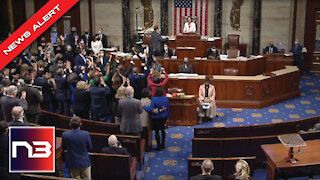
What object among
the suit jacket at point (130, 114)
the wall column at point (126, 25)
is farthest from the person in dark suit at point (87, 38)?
the suit jacket at point (130, 114)

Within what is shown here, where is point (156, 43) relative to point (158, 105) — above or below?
above

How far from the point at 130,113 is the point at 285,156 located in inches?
103

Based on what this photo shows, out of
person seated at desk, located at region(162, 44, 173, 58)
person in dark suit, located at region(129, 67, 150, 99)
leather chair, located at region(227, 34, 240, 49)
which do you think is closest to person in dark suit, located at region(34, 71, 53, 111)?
person in dark suit, located at region(129, 67, 150, 99)

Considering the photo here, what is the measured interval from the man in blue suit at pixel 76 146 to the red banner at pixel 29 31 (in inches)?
64.6

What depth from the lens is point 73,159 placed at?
19.0 ft

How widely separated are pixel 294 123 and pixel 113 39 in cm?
1052

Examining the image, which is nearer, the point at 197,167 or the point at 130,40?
the point at 197,167

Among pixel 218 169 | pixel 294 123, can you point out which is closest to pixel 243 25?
pixel 294 123

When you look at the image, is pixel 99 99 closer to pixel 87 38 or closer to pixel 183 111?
pixel 183 111

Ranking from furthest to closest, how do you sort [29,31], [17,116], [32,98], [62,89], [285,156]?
[62,89], [32,98], [285,156], [17,116], [29,31]

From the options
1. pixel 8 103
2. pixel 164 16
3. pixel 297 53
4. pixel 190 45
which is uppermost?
pixel 164 16

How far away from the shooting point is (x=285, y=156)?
626 centimetres

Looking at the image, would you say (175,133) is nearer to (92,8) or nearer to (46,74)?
(46,74)

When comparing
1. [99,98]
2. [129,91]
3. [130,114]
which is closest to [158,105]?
[130,114]
